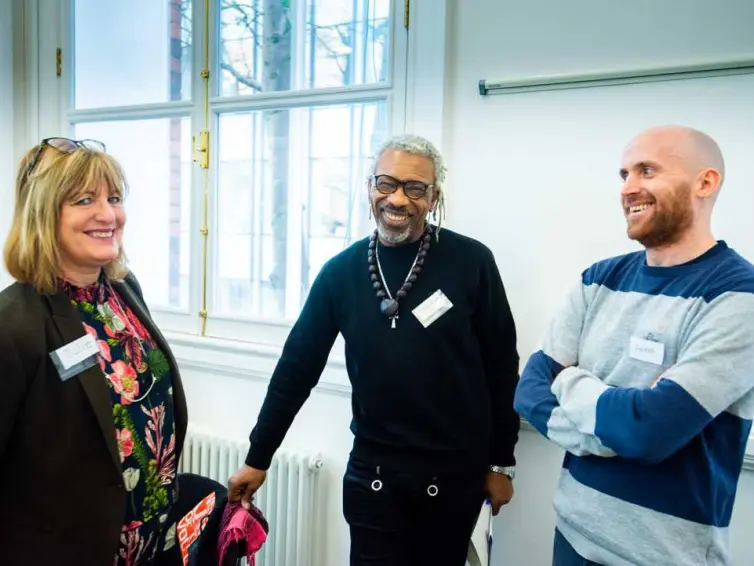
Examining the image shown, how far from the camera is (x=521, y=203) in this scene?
1.92 m

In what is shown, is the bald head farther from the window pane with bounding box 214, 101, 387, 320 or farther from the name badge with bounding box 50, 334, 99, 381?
the name badge with bounding box 50, 334, 99, 381

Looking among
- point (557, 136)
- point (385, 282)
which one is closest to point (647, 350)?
point (385, 282)

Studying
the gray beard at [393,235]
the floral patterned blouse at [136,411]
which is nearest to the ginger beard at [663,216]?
the gray beard at [393,235]

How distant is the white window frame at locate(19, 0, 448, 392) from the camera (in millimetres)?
2033

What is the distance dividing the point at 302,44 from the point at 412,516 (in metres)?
1.86

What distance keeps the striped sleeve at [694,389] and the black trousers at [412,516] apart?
1.81ft

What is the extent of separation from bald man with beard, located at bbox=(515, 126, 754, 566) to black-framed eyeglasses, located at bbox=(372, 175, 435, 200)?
53 cm

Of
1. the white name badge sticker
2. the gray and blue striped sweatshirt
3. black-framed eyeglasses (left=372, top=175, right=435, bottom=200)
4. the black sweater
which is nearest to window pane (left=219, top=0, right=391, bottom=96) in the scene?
black-framed eyeglasses (left=372, top=175, right=435, bottom=200)

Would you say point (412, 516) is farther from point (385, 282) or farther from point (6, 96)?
point (6, 96)

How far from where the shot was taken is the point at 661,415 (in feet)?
3.50

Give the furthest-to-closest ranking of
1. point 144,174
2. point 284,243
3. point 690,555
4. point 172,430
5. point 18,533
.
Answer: point 144,174 → point 284,243 → point 172,430 → point 18,533 → point 690,555

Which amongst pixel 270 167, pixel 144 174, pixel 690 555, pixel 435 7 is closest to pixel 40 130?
pixel 144 174

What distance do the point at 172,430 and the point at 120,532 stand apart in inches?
10.8

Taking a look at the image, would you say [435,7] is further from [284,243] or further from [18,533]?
[18,533]
